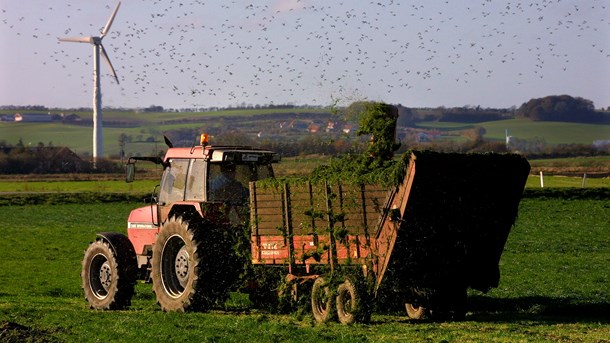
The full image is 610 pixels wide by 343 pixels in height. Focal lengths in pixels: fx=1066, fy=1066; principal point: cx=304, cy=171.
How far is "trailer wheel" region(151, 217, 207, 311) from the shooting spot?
1817 centimetres

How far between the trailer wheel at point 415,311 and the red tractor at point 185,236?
3079 millimetres

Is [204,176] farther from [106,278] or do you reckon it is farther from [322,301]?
[106,278]

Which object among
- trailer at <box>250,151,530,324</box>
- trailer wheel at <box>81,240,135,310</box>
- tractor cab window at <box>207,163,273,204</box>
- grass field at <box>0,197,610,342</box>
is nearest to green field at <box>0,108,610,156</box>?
grass field at <box>0,197,610,342</box>

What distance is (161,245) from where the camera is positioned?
19.2 metres

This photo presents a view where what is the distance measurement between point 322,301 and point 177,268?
3410mm

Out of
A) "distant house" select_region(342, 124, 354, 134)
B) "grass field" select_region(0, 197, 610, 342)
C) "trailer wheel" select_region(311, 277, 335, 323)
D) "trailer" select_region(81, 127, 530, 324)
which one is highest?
"distant house" select_region(342, 124, 354, 134)

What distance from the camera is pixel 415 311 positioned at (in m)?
18.3

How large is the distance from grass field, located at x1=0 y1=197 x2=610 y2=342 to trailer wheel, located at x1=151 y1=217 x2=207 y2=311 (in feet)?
1.45

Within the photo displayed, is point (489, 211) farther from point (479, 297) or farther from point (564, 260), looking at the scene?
point (564, 260)

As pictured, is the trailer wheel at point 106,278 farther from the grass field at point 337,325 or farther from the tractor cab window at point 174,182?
the tractor cab window at point 174,182

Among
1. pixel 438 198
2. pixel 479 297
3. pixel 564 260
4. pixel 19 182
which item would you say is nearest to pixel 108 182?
pixel 19 182

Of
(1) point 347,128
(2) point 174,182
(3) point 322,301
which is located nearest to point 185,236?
(2) point 174,182

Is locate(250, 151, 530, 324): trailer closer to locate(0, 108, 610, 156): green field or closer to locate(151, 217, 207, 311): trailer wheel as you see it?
locate(151, 217, 207, 311): trailer wheel

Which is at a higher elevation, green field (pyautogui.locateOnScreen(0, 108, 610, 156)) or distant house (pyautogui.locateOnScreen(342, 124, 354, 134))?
distant house (pyautogui.locateOnScreen(342, 124, 354, 134))
